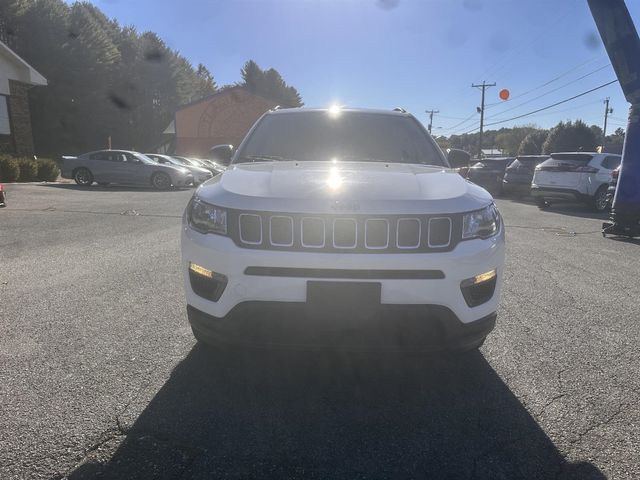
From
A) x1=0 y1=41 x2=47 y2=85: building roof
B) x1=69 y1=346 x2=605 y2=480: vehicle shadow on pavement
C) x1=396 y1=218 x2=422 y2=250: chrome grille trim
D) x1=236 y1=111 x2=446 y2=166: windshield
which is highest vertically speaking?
x1=0 y1=41 x2=47 y2=85: building roof

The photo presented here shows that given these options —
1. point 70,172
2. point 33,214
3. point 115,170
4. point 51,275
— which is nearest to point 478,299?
point 51,275

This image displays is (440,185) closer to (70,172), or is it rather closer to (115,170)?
(115,170)

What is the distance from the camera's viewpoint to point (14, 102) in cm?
2152

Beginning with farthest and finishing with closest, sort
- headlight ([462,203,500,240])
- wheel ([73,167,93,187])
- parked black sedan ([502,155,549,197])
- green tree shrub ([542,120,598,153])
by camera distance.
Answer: green tree shrub ([542,120,598,153]), wheel ([73,167,93,187]), parked black sedan ([502,155,549,197]), headlight ([462,203,500,240])

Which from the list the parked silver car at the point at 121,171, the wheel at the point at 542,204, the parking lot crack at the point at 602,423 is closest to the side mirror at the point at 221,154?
the parking lot crack at the point at 602,423

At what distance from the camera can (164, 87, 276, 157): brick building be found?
43219 mm

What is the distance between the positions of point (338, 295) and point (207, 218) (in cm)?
90

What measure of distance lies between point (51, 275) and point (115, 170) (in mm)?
14957

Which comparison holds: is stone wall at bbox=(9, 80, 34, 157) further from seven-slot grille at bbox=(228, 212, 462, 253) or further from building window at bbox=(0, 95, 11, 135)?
seven-slot grille at bbox=(228, 212, 462, 253)

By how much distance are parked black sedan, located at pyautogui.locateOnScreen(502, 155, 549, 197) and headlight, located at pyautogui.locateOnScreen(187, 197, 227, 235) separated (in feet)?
51.8

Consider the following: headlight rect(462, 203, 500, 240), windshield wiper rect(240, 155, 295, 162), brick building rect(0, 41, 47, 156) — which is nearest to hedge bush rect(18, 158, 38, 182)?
brick building rect(0, 41, 47, 156)

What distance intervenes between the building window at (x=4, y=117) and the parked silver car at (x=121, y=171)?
4364 millimetres

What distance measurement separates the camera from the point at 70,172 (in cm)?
1919

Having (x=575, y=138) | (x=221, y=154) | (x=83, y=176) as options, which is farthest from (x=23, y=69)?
(x=575, y=138)
